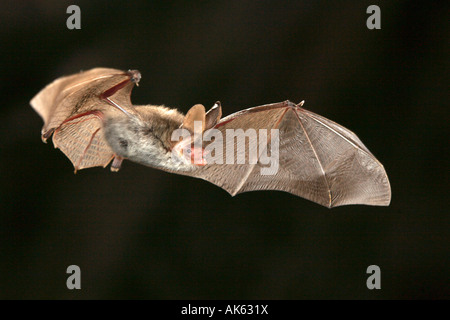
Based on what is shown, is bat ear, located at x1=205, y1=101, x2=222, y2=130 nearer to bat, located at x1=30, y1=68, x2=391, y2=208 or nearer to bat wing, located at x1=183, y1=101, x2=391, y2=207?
bat, located at x1=30, y1=68, x2=391, y2=208

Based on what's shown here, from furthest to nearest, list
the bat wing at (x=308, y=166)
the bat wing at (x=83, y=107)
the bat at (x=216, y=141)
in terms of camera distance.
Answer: the bat wing at (x=308, y=166), the bat at (x=216, y=141), the bat wing at (x=83, y=107)

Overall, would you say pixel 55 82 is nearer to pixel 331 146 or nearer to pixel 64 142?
pixel 64 142

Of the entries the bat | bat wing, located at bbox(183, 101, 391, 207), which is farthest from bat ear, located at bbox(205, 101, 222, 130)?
bat wing, located at bbox(183, 101, 391, 207)

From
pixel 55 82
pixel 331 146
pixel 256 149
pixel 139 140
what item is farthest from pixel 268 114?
pixel 55 82

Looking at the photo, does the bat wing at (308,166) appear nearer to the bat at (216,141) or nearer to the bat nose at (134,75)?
the bat at (216,141)

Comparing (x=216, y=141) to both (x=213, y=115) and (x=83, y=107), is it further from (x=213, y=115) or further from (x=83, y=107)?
(x=83, y=107)

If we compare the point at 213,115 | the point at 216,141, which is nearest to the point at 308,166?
the point at 216,141

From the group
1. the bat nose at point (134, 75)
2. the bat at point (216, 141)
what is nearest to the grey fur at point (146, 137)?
the bat at point (216, 141)
